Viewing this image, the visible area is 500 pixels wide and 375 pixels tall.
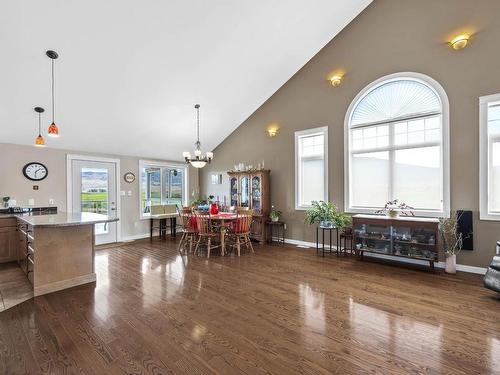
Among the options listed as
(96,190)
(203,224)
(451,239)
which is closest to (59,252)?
(203,224)

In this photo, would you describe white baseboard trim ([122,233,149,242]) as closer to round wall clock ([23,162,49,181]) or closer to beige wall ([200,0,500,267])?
round wall clock ([23,162,49,181])

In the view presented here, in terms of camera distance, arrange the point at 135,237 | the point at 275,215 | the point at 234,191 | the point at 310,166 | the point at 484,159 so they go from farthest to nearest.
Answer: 1. the point at 234,191
2. the point at 135,237
3. the point at 275,215
4. the point at 310,166
5. the point at 484,159

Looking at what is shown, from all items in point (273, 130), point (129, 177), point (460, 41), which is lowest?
point (129, 177)

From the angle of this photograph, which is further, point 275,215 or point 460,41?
point 275,215

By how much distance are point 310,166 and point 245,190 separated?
1737 mm

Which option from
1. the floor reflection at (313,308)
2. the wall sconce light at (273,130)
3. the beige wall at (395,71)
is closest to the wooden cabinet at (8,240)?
the floor reflection at (313,308)

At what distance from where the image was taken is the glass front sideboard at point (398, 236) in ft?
12.6

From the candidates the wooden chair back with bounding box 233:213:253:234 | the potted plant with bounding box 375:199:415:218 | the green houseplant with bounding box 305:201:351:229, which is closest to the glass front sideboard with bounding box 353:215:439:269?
the potted plant with bounding box 375:199:415:218

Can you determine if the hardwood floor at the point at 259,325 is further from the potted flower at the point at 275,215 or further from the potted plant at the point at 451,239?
the potted flower at the point at 275,215

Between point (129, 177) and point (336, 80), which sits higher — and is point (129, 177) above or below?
below

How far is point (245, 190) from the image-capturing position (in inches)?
253

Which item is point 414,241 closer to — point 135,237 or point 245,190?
point 245,190

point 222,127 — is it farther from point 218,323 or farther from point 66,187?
point 218,323

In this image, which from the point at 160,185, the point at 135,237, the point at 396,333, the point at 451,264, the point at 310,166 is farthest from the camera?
the point at 160,185
